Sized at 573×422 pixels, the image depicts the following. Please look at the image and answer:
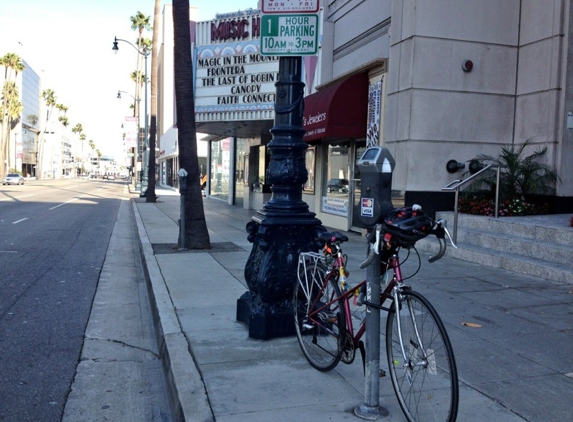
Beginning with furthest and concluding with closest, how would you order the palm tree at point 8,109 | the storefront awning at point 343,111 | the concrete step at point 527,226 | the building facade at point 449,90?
1. the palm tree at point 8,109
2. the storefront awning at point 343,111
3. the building facade at point 449,90
4. the concrete step at point 527,226

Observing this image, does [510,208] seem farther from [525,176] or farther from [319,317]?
[319,317]

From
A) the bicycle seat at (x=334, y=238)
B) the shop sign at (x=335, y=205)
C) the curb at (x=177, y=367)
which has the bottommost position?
the curb at (x=177, y=367)

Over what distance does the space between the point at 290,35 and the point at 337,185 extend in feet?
34.4

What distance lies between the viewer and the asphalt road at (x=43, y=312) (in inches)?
181

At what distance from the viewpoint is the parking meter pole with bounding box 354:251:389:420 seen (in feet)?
11.8

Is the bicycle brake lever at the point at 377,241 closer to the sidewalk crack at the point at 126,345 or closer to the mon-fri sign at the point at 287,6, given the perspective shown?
the mon-fri sign at the point at 287,6

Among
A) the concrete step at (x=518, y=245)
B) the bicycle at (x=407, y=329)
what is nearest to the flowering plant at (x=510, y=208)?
the concrete step at (x=518, y=245)

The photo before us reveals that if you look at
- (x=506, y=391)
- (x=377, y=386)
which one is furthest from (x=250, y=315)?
(x=506, y=391)

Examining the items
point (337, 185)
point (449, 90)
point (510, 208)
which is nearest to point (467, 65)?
point (449, 90)

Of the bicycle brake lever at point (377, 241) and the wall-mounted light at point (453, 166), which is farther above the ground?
the wall-mounted light at point (453, 166)

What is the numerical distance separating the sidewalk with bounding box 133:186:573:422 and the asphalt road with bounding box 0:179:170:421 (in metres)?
0.86

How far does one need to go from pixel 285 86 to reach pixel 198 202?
6524 mm

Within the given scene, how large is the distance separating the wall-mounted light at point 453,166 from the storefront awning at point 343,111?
242 cm

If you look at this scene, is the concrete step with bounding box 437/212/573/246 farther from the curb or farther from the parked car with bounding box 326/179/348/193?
the curb
